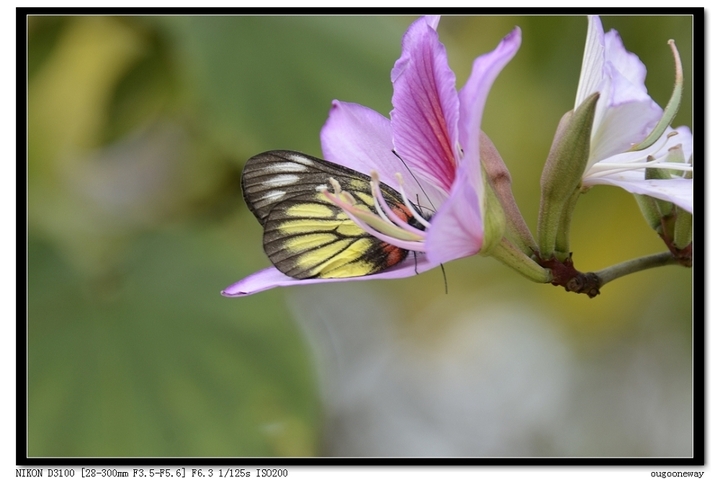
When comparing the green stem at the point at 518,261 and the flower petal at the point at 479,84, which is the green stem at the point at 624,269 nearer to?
the green stem at the point at 518,261

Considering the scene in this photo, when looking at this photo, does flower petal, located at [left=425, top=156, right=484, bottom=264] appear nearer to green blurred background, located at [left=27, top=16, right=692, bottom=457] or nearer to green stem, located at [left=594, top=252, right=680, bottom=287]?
green stem, located at [left=594, top=252, right=680, bottom=287]

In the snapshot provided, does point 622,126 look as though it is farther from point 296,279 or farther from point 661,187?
point 296,279

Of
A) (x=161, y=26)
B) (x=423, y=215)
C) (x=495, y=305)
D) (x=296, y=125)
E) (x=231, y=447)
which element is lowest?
(x=231, y=447)

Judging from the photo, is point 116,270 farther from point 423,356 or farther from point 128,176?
point 423,356

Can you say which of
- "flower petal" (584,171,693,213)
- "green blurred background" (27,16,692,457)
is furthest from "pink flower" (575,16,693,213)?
"green blurred background" (27,16,692,457)

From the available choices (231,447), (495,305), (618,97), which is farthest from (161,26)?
(495,305)
